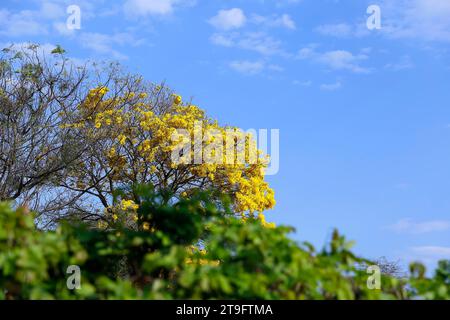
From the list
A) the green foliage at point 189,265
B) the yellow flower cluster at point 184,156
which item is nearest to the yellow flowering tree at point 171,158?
the yellow flower cluster at point 184,156

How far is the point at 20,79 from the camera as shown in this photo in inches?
658

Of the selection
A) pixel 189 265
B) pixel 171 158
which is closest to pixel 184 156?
pixel 171 158

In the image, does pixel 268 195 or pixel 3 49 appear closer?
pixel 3 49

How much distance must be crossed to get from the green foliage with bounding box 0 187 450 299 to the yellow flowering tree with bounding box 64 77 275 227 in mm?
14781

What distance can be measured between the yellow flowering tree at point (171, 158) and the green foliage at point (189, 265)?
14.8 metres

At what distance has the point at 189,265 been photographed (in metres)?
4.18

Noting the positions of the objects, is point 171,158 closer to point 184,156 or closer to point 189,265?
point 184,156

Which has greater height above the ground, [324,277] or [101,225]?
[101,225]

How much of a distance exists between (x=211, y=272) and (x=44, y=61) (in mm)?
14688

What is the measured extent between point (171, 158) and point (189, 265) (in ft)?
51.4

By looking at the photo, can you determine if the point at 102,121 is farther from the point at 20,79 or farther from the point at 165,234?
the point at 165,234

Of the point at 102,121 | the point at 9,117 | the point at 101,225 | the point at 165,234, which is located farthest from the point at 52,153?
the point at 165,234

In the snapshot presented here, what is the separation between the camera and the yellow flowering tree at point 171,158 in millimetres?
19562

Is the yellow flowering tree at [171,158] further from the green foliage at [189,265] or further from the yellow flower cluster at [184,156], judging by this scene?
the green foliage at [189,265]
